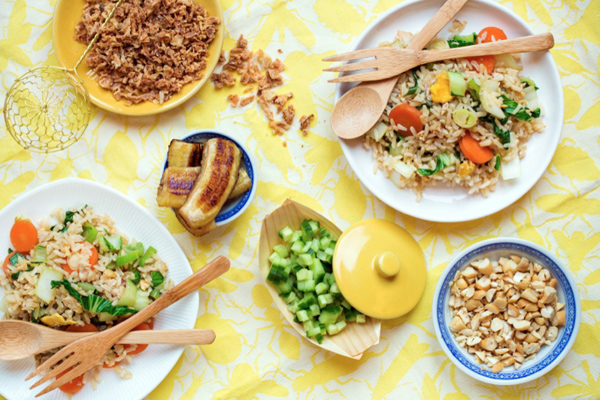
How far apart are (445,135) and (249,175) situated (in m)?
0.86

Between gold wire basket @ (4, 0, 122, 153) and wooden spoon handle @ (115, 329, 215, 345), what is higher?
gold wire basket @ (4, 0, 122, 153)

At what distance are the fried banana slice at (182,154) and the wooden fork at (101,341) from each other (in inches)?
17.2

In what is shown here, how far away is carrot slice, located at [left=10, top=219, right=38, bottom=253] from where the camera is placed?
7.30ft

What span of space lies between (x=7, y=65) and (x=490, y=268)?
2394 mm

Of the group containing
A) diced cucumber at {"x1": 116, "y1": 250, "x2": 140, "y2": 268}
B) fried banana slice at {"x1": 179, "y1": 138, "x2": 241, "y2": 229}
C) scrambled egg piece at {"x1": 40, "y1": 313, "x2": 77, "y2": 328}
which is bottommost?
scrambled egg piece at {"x1": 40, "y1": 313, "x2": 77, "y2": 328}

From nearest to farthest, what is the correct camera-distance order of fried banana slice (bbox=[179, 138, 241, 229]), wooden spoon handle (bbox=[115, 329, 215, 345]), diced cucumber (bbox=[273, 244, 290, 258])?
fried banana slice (bbox=[179, 138, 241, 229])
wooden spoon handle (bbox=[115, 329, 215, 345])
diced cucumber (bbox=[273, 244, 290, 258])

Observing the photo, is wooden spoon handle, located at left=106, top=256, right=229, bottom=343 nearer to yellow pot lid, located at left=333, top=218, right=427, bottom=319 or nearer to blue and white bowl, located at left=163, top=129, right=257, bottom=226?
blue and white bowl, located at left=163, top=129, right=257, bottom=226

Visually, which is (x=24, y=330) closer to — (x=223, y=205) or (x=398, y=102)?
(x=223, y=205)

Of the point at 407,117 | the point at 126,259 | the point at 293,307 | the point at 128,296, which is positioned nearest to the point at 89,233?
the point at 126,259

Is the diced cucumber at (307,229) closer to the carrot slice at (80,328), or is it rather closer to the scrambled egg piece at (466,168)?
the scrambled egg piece at (466,168)

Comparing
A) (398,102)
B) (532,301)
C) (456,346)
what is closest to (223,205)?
(398,102)

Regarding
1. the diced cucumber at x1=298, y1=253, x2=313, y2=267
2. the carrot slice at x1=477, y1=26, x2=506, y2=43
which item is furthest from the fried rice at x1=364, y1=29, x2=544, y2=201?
the diced cucumber at x1=298, y1=253, x2=313, y2=267

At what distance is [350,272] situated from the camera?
2205mm

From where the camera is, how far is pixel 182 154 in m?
2.21
